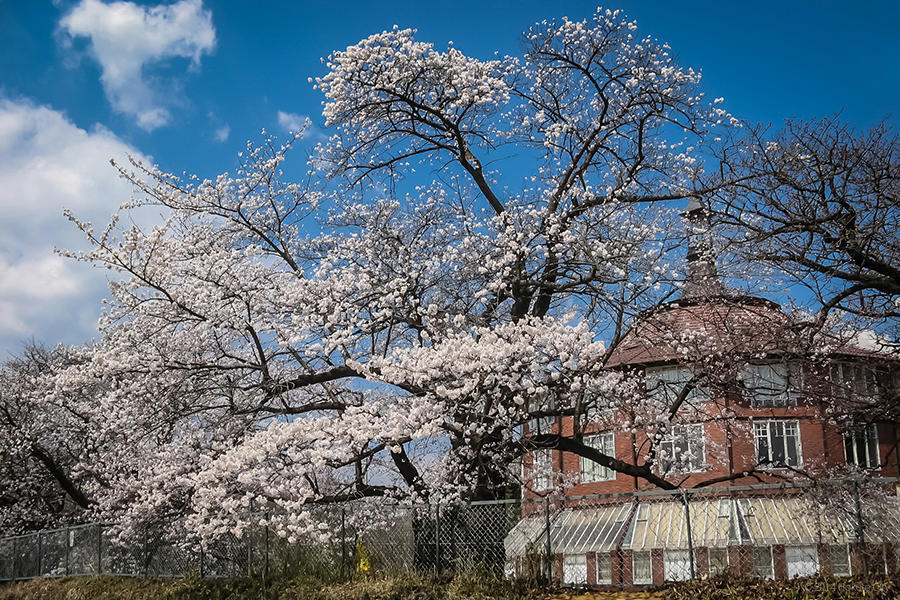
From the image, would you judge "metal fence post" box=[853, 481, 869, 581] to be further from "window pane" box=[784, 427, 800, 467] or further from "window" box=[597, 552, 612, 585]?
"window pane" box=[784, 427, 800, 467]

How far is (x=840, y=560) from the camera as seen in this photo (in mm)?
11391

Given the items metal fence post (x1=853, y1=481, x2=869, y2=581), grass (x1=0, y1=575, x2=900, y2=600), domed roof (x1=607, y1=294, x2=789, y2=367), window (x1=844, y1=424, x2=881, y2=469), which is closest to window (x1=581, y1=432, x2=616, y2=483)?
window (x1=844, y1=424, x2=881, y2=469)

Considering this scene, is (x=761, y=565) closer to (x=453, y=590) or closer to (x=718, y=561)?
(x=718, y=561)

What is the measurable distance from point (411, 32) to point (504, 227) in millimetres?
4510

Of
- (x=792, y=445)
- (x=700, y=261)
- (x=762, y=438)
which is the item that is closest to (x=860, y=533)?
(x=700, y=261)

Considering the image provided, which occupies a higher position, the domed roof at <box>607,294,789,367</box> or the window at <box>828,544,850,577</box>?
the domed roof at <box>607,294,789,367</box>

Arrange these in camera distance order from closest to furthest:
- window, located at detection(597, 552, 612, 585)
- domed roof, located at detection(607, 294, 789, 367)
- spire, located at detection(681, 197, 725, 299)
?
window, located at detection(597, 552, 612, 585) → domed roof, located at detection(607, 294, 789, 367) → spire, located at detection(681, 197, 725, 299)

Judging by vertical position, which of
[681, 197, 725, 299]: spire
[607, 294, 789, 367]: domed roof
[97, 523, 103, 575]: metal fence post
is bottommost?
[97, 523, 103, 575]: metal fence post

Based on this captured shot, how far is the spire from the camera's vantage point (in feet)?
52.2

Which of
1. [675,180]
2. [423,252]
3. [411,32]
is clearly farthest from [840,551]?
[411,32]

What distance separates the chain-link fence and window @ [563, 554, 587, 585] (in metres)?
0.02

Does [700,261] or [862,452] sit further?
[862,452]

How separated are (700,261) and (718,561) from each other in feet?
23.9

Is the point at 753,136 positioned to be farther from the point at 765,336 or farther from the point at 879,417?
the point at 879,417
